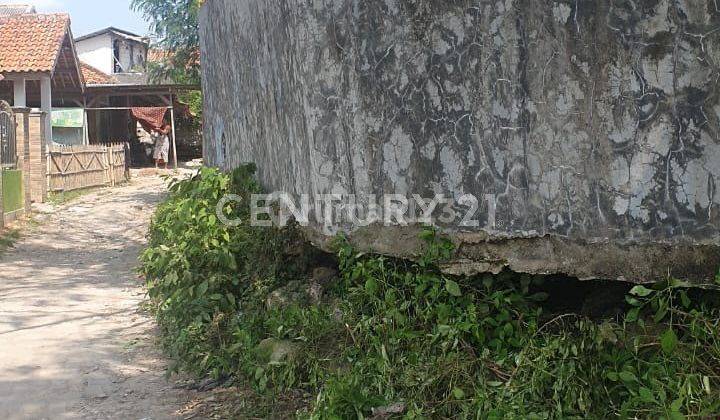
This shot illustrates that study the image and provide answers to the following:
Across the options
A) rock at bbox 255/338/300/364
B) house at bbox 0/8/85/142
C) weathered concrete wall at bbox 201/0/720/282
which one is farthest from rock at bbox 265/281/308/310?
house at bbox 0/8/85/142

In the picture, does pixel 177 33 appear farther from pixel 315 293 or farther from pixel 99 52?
pixel 99 52

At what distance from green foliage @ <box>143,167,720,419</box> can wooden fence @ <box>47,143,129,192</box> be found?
12051 mm

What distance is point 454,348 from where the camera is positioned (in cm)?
365

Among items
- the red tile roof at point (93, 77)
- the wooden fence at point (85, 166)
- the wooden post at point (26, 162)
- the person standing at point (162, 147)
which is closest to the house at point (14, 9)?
the red tile roof at point (93, 77)

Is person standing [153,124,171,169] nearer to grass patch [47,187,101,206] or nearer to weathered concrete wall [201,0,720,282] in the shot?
grass patch [47,187,101,206]

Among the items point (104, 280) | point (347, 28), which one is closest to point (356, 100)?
point (347, 28)

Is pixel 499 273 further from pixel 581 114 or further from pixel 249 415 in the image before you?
pixel 249 415

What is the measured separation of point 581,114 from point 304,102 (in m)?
1.68

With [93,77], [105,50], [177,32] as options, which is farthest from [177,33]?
[105,50]

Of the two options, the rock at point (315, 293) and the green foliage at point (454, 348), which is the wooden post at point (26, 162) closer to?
the green foliage at point (454, 348)

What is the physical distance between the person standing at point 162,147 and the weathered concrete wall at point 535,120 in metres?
20.4

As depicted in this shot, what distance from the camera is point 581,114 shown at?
3367 millimetres

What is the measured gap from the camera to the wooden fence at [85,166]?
16.1 meters

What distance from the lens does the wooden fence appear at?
16.1m
